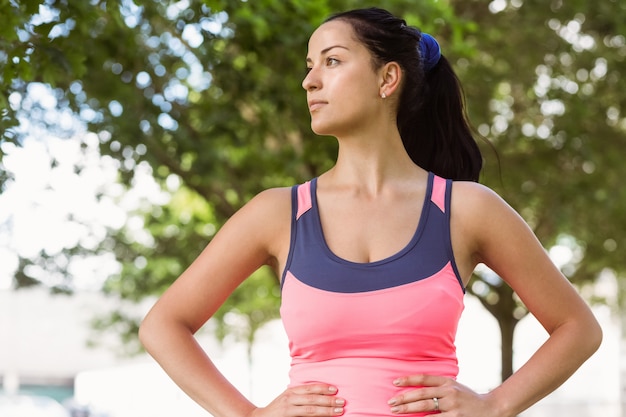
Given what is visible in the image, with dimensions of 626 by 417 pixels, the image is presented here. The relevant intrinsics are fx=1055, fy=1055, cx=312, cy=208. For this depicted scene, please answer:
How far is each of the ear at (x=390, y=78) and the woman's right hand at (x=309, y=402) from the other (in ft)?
2.57

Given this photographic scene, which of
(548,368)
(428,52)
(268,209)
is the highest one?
(428,52)

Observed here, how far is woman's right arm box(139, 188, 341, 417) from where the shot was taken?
262cm

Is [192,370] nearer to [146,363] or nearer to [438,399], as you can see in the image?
[438,399]

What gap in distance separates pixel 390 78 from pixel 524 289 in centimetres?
64

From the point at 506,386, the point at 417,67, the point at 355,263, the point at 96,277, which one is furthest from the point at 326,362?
the point at 96,277

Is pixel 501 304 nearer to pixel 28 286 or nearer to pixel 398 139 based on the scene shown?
pixel 28 286

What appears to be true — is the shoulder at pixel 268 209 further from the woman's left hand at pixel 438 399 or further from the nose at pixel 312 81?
the woman's left hand at pixel 438 399

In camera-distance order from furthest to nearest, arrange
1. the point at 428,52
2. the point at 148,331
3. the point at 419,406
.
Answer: the point at 428,52 < the point at 148,331 < the point at 419,406

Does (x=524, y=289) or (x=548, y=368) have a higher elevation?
(x=524, y=289)

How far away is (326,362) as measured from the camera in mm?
2457

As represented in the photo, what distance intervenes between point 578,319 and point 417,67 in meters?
0.79

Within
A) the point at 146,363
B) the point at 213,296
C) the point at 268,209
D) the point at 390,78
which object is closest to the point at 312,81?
the point at 390,78

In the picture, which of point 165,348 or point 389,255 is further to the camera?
point 165,348

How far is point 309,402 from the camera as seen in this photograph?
243cm
